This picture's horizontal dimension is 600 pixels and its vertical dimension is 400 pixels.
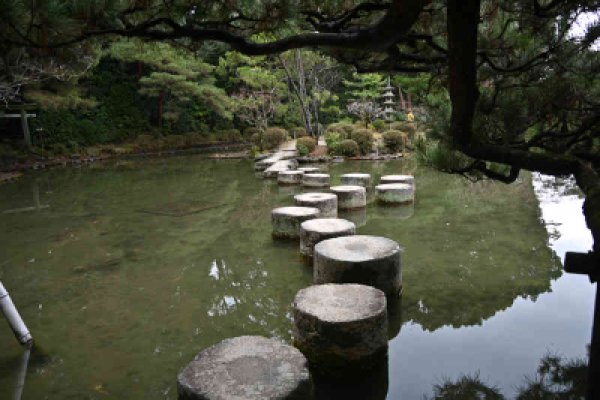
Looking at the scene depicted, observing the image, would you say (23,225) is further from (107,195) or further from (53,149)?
(53,149)

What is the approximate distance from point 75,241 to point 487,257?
607 centimetres

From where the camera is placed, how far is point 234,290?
15.6ft

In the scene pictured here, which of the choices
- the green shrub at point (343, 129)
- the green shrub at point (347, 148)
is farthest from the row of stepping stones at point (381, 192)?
the green shrub at point (343, 129)

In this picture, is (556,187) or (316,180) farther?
(316,180)

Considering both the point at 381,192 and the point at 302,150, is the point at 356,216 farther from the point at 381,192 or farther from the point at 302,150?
the point at 302,150

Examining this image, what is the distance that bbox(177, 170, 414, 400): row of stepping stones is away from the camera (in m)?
2.49

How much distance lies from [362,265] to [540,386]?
5.48ft

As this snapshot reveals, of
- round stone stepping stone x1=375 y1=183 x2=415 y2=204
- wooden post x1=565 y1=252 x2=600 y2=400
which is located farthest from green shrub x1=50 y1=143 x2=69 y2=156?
wooden post x1=565 y1=252 x2=600 y2=400

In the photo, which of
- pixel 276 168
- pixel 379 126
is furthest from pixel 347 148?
pixel 379 126

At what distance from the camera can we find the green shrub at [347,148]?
16.1 meters

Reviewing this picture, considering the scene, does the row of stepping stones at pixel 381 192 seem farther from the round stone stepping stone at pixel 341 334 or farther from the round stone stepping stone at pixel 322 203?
the round stone stepping stone at pixel 341 334

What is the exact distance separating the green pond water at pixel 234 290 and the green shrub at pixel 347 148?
7.39 m

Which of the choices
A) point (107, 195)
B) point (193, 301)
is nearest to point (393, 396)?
point (193, 301)

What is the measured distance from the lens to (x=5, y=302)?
3449 millimetres
